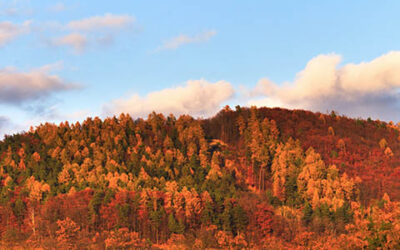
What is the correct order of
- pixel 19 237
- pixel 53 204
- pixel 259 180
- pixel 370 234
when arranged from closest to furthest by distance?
1. pixel 370 234
2. pixel 19 237
3. pixel 53 204
4. pixel 259 180

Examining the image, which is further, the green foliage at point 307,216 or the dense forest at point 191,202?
the green foliage at point 307,216

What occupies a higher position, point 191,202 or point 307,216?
point 191,202

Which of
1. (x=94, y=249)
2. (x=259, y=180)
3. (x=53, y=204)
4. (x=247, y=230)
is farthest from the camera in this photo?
(x=259, y=180)

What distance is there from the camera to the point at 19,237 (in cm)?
11694

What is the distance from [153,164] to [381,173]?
100231 mm

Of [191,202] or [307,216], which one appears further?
[191,202]

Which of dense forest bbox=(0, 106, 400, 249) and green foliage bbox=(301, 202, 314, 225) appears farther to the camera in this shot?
green foliage bbox=(301, 202, 314, 225)

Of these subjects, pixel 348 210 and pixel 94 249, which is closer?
pixel 94 249

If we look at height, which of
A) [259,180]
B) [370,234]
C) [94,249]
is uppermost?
[259,180]

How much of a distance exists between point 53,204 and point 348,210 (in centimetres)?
9886

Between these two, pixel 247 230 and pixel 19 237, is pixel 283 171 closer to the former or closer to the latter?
pixel 247 230

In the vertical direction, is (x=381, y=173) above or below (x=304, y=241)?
above

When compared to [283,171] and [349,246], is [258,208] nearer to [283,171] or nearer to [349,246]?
[283,171]

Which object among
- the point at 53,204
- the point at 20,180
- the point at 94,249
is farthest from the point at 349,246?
the point at 20,180
